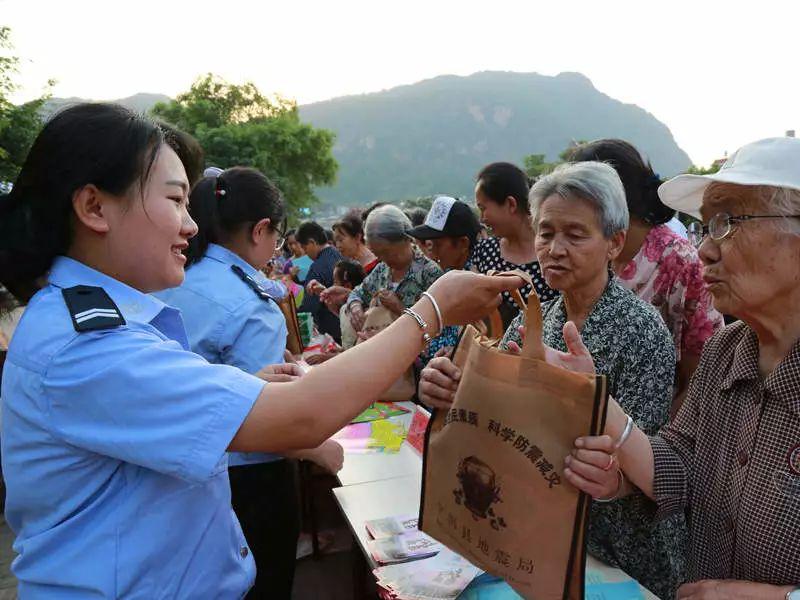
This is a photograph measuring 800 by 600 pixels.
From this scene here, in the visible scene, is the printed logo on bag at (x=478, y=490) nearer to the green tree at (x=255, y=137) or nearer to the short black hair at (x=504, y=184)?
the short black hair at (x=504, y=184)

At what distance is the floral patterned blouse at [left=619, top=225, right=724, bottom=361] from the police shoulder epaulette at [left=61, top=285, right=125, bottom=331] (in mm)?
2091

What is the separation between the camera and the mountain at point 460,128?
118 meters

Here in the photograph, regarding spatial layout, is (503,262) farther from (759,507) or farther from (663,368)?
(759,507)

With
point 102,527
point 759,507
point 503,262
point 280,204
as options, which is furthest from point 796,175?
point 503,262

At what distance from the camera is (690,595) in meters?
1.24

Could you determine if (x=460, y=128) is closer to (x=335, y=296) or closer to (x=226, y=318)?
(x=335, y=296)

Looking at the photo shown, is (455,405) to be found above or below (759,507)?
above

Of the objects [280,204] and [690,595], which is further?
[280,204]

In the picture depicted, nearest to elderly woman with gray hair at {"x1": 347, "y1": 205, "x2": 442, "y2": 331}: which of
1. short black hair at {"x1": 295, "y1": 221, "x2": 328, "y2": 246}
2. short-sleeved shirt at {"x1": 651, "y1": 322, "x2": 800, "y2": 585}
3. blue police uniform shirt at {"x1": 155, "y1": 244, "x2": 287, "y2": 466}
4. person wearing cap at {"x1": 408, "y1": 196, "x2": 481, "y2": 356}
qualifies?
person wearing cap at {"x1": 408, "y1": 196, "x2": 481, "y2": 356}

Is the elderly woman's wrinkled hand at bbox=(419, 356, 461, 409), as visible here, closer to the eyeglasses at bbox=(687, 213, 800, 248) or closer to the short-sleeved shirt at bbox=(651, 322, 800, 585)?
the short-sleeved shirt at bbox=(651, 322, 800, 585)

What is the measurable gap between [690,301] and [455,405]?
1647 mm

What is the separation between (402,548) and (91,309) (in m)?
1.22

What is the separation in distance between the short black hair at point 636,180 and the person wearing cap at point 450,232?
47.6 inches

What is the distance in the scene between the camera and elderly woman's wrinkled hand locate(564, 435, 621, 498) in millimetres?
1015
